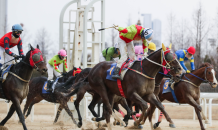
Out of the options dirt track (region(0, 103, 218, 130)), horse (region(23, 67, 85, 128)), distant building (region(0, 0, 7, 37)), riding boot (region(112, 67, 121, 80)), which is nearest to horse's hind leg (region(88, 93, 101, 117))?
dirt track (region(0, 103, 218, 130))

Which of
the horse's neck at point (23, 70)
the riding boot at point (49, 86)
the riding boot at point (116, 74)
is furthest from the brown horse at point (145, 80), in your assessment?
the riding boot at point (49, 86)

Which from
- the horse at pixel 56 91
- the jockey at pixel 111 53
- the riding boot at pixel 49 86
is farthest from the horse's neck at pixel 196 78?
the riding boot at pixel 49 86

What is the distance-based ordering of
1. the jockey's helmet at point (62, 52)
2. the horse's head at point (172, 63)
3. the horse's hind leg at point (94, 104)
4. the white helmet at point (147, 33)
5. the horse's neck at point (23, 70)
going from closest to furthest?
the horse's head at point (172, 63) → the white helmet at point (147, 33) → the horse's neck at point (23, 70) → the horse's hind leg at point (94, 104) → the jockey's helmet at point (62, 52)

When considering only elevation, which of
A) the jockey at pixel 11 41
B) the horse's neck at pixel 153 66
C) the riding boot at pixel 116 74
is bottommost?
the riding boot at pixel 116 74

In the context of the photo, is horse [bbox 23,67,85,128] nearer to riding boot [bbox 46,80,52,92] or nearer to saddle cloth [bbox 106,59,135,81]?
riding boot [bbox 46,80,52,92]

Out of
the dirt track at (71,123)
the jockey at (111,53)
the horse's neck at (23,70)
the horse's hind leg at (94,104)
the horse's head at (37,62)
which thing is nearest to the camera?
the horse's head at (37,62)

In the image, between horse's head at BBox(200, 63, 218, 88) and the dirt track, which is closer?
horse's head at BBox(200, 63, 218, 88)

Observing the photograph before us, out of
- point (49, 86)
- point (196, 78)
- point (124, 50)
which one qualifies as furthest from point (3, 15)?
point (124, 50)

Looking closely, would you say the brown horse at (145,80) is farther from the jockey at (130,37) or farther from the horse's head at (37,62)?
the horse's head at (37,62)

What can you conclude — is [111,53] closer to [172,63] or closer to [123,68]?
[123,68]

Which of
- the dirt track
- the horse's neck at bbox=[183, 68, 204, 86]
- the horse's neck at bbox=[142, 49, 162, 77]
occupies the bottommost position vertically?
the dirt track

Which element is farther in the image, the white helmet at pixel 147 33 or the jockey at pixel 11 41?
the jockey at pixel 11 41

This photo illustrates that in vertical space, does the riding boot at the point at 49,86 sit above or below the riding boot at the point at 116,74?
below

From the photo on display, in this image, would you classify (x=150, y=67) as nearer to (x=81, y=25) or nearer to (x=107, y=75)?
(x=107, y=75)
